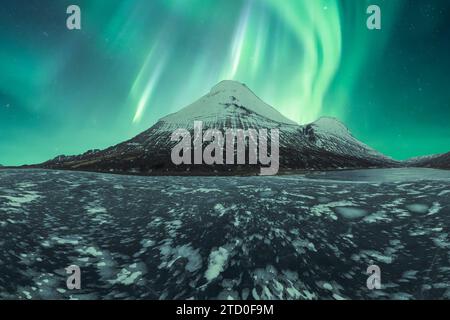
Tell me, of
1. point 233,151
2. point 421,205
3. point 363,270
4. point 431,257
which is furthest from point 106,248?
point 233,151

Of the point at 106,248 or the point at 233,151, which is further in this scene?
the point at 233,151

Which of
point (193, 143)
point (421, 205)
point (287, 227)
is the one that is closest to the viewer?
point (287, 227)

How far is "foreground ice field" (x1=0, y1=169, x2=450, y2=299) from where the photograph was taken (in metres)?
6.32

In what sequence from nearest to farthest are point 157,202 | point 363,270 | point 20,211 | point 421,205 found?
point 363,270
point 20,211
point 421,205
point 157,202

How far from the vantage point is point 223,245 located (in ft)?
26.1

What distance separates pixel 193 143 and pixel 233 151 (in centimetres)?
3493

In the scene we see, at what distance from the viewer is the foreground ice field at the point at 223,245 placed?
249 inches

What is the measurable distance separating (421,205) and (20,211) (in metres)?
16.6

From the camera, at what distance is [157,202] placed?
41.6 feet
